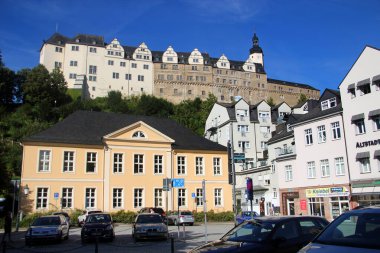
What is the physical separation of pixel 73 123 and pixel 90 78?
224ft

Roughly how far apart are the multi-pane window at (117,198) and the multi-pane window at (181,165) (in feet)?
23.4

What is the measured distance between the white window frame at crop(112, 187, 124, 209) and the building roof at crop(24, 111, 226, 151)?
5.32m

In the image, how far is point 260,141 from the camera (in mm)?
65750

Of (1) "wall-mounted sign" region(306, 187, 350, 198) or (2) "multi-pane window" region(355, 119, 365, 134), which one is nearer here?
(2) "multi-pane window" region(355, 119, 365, 134)

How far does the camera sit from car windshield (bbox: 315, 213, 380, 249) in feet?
19.3

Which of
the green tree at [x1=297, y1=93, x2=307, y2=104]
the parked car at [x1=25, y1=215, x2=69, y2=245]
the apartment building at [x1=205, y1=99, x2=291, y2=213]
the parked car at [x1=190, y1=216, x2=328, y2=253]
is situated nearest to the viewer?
the parked car at [x1=190, y1=216, x2=328, y2=253]

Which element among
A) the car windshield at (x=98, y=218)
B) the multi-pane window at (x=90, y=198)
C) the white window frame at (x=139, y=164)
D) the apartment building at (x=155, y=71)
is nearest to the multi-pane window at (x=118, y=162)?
the white window frame at (x=139, y=164)

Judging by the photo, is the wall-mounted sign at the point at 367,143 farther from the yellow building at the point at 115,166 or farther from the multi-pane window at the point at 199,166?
the multi-pane window at the point at 199,166

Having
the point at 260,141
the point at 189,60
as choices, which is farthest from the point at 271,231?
the point at 189,60

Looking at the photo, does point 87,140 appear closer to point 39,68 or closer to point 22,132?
point 22,132

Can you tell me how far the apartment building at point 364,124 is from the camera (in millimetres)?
33188

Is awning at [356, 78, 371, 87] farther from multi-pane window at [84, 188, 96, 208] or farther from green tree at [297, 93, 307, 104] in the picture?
green tree at [297, 93, 307, 104]

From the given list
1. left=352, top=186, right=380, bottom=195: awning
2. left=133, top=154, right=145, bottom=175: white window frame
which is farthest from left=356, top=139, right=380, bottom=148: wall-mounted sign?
left=133, top=154, right=145, bottom=175: white window frame

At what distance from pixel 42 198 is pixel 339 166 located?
29.0 meters
